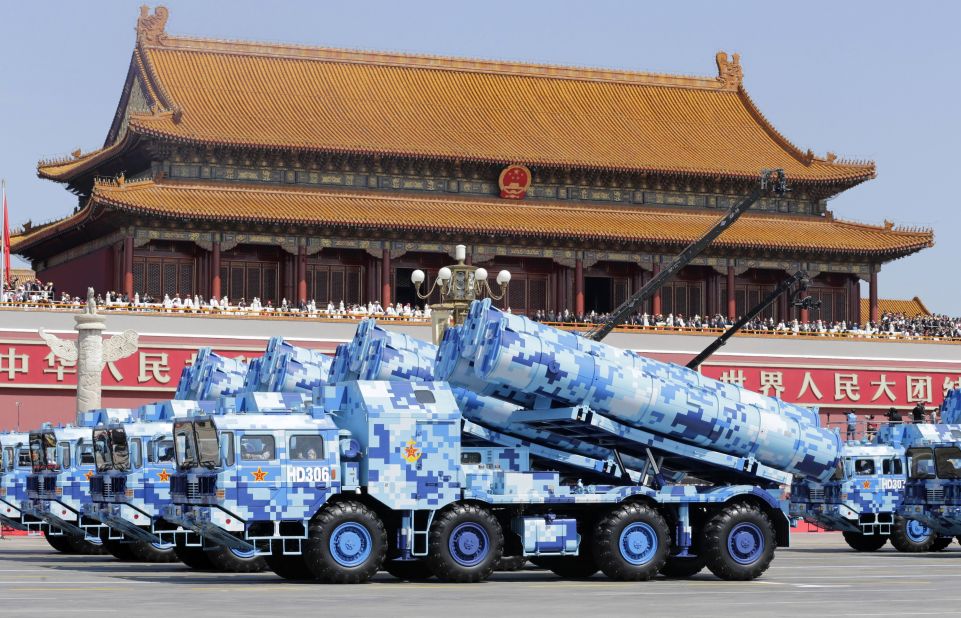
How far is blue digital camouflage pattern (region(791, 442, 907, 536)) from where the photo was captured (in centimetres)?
4197

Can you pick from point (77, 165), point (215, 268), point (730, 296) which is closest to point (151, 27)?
point (77, 165)

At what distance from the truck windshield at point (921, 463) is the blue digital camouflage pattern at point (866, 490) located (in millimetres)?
3782

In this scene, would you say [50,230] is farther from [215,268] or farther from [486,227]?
[486,227]

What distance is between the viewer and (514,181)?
73.7 m

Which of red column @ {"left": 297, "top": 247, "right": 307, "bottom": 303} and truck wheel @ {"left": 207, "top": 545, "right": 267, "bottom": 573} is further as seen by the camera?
red column @ {"left": 297, "top": 247, "right": 307, "bottom": 303}

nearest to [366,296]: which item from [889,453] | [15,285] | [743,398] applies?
[15,285]

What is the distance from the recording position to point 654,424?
29.8 meters

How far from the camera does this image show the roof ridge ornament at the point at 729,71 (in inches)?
3275

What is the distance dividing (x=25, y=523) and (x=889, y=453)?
779 inches

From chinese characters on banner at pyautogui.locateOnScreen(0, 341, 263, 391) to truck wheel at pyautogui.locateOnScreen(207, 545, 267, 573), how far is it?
93.3 ft

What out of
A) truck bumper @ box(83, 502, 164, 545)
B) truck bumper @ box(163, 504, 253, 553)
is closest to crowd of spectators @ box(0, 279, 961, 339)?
truck bumper @ box(83, 502, 164, 545)

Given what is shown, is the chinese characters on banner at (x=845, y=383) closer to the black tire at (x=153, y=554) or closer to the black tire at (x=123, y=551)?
the black tire at (x=123, y=551)

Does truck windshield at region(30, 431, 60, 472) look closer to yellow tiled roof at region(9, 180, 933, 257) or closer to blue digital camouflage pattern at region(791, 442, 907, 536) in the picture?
blue digital camouflage pattern at region(791, 442, 907, 536)

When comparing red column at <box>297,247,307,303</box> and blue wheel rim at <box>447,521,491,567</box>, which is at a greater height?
red column at <box>297,247,307,303</box>
